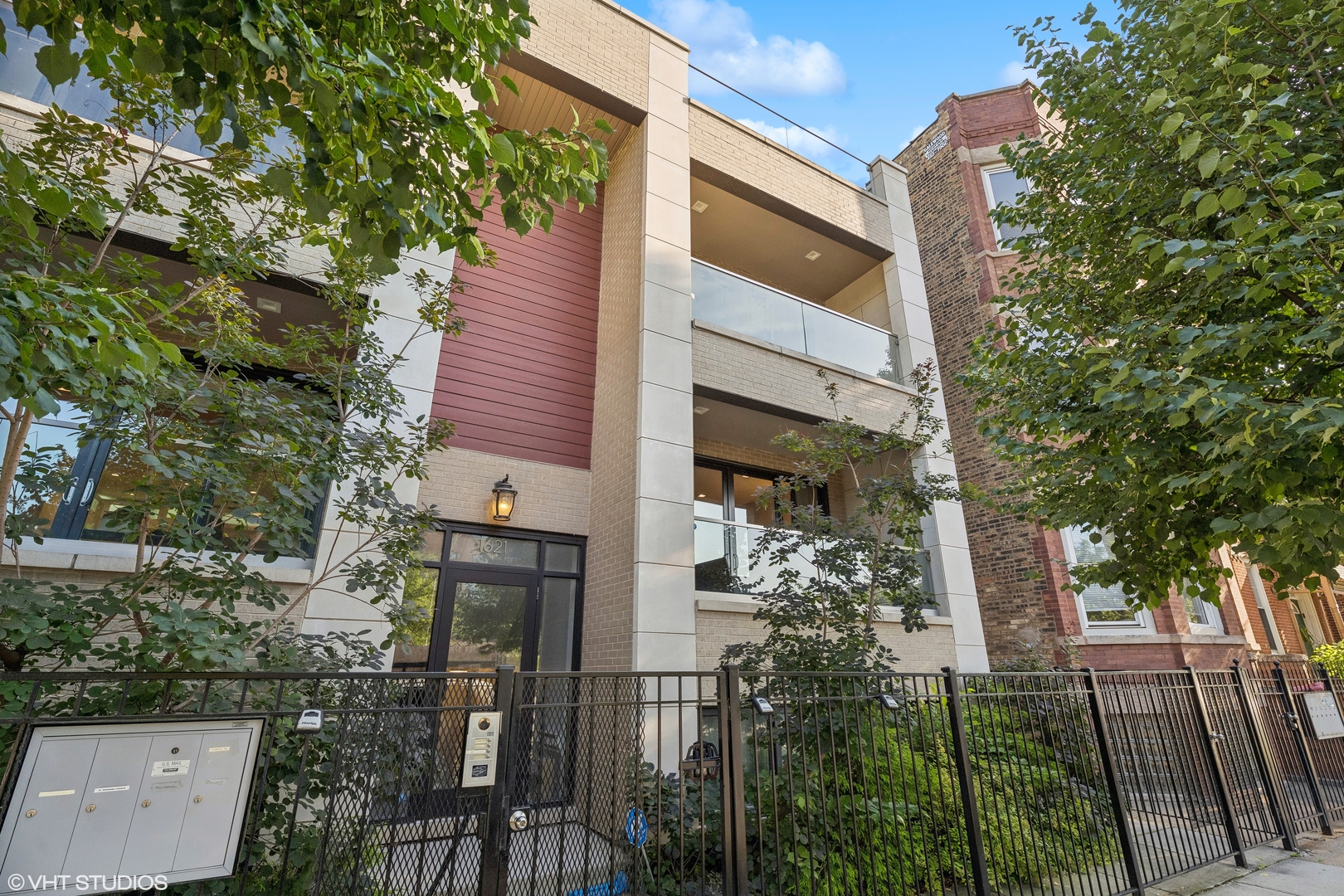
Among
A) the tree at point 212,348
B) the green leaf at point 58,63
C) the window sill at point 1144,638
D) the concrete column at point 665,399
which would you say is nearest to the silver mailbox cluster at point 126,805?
the tree at point 212,348

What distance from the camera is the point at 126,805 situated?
2670mm

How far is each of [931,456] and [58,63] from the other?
9.41 m

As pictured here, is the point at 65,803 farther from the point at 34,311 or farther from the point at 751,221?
the point at 751,221

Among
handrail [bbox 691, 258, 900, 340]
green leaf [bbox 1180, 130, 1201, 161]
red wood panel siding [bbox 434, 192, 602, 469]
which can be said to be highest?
handrail [bbox 691, 258, 900, 340]

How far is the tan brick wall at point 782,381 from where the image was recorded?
28.6 feet

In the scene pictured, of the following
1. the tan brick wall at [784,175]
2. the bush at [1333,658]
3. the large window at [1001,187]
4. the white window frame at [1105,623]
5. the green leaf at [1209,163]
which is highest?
the large window at [1001,187]

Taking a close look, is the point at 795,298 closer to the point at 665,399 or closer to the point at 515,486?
the point at 665,399

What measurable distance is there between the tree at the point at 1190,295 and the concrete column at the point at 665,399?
3.39m

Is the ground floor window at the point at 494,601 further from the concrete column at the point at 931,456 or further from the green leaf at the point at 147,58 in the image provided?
the green leaf at the point at 147,58

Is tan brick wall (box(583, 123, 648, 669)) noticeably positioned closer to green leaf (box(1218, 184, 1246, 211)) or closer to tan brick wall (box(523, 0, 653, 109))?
tan brick wall (box(523, 0, 653, 109))

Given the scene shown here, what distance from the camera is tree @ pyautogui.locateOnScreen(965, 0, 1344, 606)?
12.2 feet

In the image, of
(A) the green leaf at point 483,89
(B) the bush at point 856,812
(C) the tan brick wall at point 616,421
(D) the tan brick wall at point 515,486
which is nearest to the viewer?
(A) the green leaf at point 483,89

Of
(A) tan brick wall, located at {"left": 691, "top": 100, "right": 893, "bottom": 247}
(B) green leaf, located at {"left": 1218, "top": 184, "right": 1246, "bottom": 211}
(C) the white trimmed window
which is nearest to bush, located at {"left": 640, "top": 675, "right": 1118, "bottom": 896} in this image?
(B) green leaf, located at {"left": 1218, "top": 184, "right": 1246, "bottom": 211}

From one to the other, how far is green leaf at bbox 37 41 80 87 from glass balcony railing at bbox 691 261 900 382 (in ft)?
23.0
